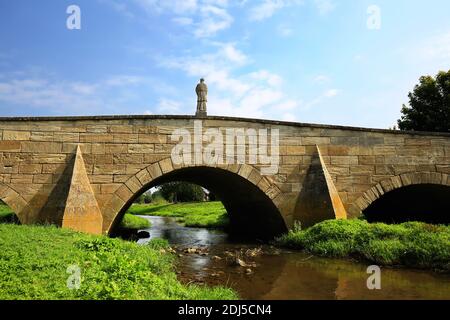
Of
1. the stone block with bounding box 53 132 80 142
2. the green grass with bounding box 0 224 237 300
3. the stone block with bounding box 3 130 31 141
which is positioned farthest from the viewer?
the stone block with bounding box 53 132 80 142

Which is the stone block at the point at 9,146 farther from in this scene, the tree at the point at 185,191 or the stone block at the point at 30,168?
the tree at the point at 185,191

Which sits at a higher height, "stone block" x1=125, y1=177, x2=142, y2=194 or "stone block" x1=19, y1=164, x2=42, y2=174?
"stone block" x1=19, y1=164, x2=42, y2=174

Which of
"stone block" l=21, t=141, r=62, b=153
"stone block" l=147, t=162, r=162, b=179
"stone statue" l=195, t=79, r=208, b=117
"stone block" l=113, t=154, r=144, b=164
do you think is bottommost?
"stone block" l=147, t=162, r=162, b=179

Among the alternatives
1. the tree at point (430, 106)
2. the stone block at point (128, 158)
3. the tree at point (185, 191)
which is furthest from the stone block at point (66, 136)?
the tree at point (185, 191)

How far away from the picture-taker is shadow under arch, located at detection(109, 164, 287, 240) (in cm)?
1096

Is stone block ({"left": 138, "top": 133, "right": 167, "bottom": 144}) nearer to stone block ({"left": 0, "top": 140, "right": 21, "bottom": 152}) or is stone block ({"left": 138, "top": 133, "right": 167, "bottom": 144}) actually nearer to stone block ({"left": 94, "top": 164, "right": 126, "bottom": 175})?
stone block ({"left": 94, "top": 164, "right": 126, "bottom": 175})

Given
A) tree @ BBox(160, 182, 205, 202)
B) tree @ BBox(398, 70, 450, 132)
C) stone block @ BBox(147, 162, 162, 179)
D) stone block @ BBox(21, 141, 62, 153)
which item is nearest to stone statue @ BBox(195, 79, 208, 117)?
stone block @ BBox(147, 162, 162, 179)

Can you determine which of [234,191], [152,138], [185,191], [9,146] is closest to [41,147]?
[9,146]

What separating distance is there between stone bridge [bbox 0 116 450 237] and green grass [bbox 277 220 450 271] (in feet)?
3.10

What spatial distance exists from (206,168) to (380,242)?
5.31m

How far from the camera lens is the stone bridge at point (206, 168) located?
9273 millimetres

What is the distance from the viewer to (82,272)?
4.81m
